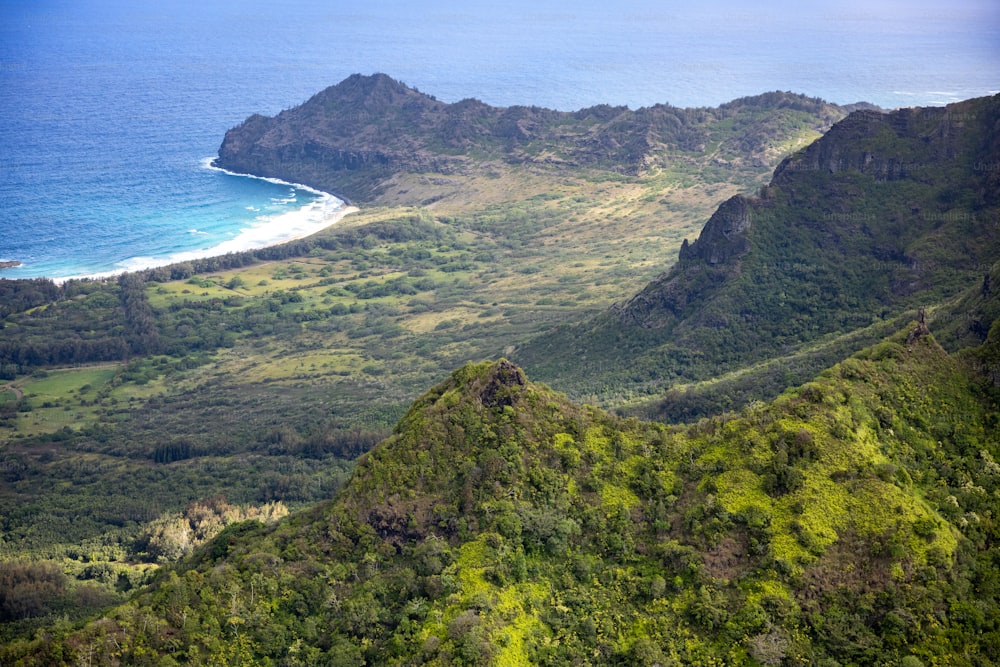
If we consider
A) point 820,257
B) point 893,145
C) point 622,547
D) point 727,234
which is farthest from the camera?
point 727,234

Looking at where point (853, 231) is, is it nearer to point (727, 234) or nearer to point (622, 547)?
point (727, 234)

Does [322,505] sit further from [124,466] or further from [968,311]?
[124,466]

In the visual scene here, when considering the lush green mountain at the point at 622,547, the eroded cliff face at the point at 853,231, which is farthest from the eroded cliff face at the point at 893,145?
the lush green mountain at the point at 622,547

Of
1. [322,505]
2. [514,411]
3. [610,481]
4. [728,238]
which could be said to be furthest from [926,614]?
[728,238]

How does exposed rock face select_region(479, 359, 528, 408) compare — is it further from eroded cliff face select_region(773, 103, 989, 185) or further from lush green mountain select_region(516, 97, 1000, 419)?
eroded cliff face select_region(773, 103, 989, 185)

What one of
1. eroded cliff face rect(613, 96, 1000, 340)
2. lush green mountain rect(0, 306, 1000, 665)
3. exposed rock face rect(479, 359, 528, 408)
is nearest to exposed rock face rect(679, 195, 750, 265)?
eroded cliff face rect(613, 96, 1000, 340)

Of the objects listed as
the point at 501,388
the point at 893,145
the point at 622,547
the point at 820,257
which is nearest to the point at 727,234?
the point at 820,257
